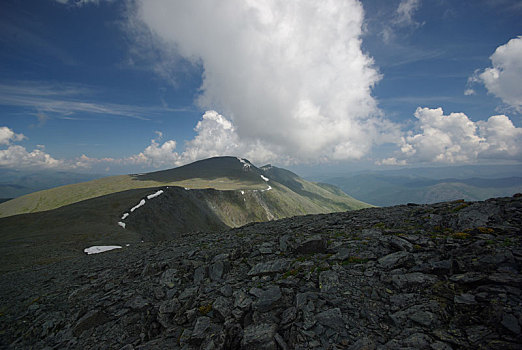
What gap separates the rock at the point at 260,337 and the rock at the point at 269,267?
3496 mm

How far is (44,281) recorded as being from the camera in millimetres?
19750

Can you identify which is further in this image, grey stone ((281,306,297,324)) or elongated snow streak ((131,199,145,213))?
elongated snow streak ((131,199,145,213))

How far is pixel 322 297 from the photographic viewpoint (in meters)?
8.38

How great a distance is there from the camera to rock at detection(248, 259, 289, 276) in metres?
11.2

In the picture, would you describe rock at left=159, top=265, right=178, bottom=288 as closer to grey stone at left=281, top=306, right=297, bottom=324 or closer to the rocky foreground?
the rocky foreground

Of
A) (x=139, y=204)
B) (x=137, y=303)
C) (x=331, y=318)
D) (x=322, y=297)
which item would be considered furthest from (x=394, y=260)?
(x=139, y=204)

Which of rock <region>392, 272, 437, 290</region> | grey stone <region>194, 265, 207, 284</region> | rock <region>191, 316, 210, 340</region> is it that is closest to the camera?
rock <region>392, 272, 437, 290</region>

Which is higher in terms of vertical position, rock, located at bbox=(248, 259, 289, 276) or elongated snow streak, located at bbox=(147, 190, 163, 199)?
rock, located at bbox=(248, 259, 289, 276)

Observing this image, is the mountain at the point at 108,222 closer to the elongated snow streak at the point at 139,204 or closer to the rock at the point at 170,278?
the elongated snow streak at the point at 139,204

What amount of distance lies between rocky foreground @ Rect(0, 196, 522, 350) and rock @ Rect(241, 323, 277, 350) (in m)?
0.04

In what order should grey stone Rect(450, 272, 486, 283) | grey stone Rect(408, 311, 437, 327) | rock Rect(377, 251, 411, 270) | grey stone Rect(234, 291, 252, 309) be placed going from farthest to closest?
rock Rect(377, 251, 411, 270) → grey stone Rect(234, 291, 252, 309) → grey stone Rect(450, 272, 486, 283) → grey stone Rect(408, 311, 437, 327)

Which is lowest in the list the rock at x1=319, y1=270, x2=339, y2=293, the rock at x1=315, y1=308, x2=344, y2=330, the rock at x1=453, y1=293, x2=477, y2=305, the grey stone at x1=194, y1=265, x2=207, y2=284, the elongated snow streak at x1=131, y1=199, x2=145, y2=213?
the elongated snow streak at x1=131, y1=199, x2=145, y2=213

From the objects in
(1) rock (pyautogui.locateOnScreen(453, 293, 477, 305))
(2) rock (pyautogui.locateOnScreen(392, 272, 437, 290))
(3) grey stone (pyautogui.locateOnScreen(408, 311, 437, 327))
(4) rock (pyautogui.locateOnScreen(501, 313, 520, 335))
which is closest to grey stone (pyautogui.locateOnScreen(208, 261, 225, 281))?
(2) rock (pyautogui.locateOnScreen(392, 272, 437, 290))

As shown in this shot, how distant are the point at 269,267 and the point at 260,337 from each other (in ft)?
14.4
